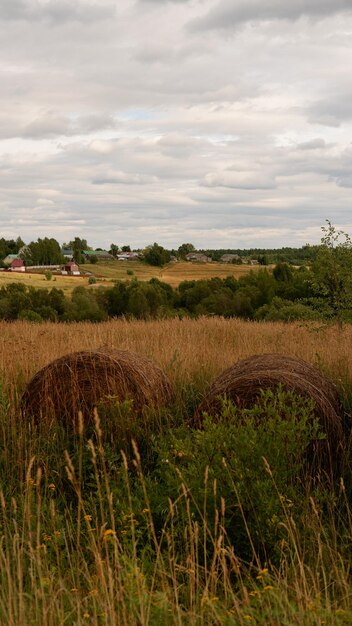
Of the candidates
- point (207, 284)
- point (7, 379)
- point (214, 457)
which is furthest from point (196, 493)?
point (207, 284)

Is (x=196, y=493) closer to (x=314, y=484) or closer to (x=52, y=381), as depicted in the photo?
(x=314, y=484)

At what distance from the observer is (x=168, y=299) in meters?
47.2

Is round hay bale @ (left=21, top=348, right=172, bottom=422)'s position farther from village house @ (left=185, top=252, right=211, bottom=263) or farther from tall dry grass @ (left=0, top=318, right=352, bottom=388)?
village house @ (left=185, top=252, right=211, bottom=263)

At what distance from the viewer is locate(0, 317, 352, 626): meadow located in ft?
12.5

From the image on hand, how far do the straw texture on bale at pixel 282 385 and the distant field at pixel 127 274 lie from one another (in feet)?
157

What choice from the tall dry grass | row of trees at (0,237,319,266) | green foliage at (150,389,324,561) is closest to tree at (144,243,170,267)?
row of trees at (0,237,319,266)

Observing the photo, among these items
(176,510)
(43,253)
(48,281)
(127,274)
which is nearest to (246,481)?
(176,510)

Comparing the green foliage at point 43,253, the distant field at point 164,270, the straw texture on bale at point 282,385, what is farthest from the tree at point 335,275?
the green foliage at point 43,253

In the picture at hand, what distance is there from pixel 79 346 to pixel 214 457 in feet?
21.3

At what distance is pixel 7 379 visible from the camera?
966 centimetres

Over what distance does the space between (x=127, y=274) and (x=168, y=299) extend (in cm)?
2816

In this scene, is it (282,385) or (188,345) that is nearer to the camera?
(282,385)

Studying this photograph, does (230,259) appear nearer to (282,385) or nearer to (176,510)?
(282,385)

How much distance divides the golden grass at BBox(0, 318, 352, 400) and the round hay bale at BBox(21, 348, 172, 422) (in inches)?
26.6
